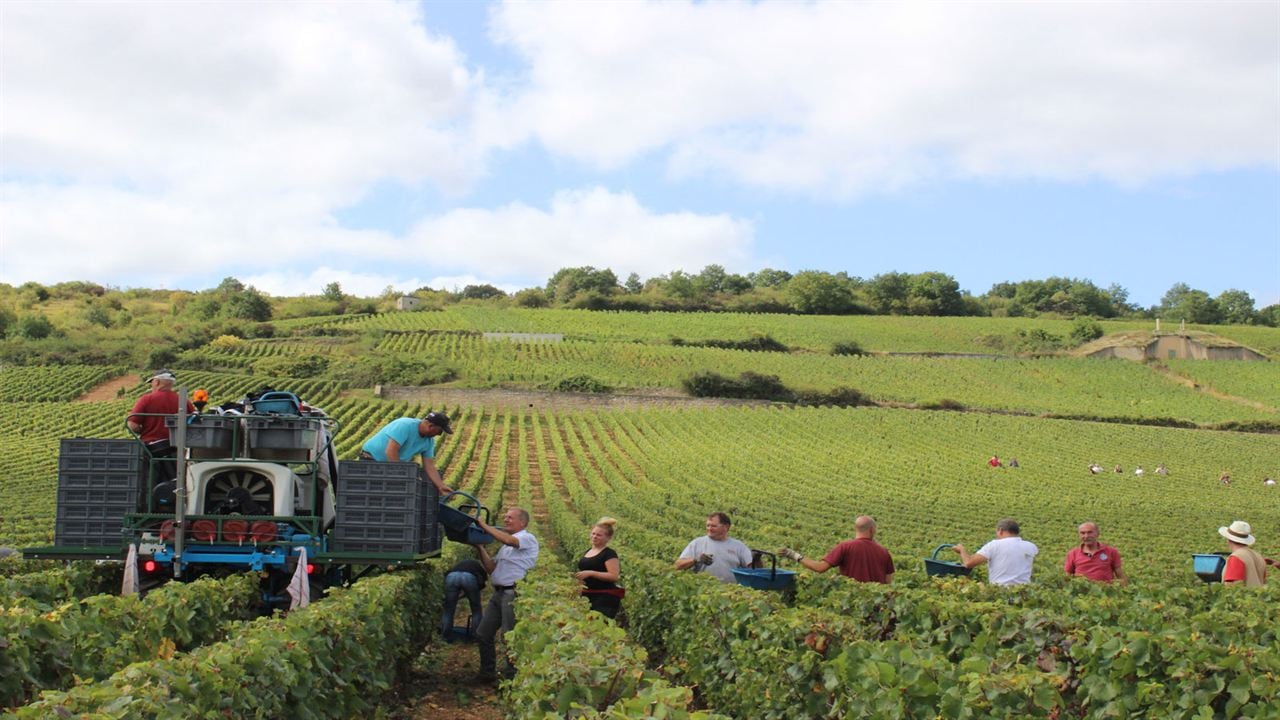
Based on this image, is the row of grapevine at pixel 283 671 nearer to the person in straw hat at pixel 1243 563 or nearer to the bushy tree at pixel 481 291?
the person in straw hat at pixel 1243 563

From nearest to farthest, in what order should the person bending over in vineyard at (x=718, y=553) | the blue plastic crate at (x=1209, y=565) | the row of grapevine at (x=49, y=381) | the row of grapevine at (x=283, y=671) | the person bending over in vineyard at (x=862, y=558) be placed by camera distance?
the row of grapevine at (x=283, y=671) → the person bending over in vineyard at (x=862, y=558) → the person bending over in vineyard at (x=718, y=553) → the blue plastic crate at (x=1209, y=565) → the row of grapevine at (x=49, y=381)

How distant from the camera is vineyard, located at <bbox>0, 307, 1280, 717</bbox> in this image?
21.6ft

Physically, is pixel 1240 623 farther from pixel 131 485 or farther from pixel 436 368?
pixel 436 368

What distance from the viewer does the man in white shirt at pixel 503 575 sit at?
1120cm

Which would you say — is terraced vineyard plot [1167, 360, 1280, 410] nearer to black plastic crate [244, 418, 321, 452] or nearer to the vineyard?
the vineyard

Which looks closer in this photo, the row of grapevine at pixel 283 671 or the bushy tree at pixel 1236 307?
the row of grapevine at pixel 283 671

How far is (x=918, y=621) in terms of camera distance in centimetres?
912

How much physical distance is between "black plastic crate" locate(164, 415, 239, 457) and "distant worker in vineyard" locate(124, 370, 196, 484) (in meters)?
0.28

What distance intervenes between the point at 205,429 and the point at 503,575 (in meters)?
3.35

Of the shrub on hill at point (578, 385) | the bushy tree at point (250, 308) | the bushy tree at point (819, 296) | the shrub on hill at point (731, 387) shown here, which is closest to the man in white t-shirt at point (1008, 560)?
the shrub on hill at point (578, 385)

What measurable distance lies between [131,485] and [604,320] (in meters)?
100

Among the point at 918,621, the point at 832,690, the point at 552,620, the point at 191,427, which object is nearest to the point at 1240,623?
the point at 918,621

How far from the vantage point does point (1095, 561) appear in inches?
488

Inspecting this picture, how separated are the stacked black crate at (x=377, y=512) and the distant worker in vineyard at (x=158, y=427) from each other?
1.92m
